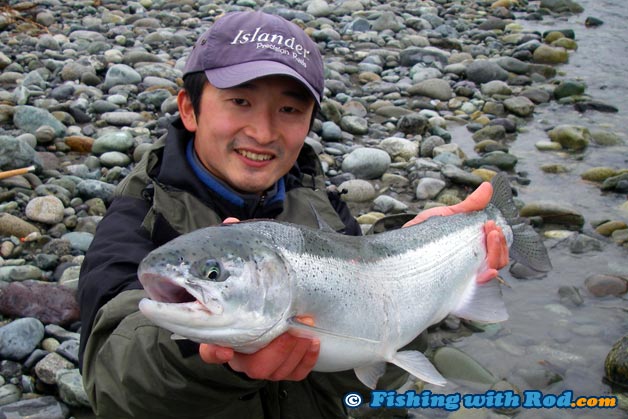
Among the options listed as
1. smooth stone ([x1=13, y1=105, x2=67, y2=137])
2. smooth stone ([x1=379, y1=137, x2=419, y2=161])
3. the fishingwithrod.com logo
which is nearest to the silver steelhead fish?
the fishingwithrod.com logo

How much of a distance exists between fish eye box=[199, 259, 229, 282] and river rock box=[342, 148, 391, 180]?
5408mm

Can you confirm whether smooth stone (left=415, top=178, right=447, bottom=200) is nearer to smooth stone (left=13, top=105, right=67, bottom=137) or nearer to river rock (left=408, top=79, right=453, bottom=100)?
river rock (left=408, top=79, right=453, bottom=100)

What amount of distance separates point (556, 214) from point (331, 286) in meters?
4.80

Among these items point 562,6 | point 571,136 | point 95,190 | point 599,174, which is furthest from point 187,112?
point 562,6

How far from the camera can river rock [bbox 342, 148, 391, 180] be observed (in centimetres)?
749

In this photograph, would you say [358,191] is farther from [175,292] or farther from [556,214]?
[175,292]

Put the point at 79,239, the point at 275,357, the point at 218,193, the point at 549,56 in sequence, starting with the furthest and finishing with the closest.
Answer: the point at 549,56, the point at 79,239, the point at 218,193, the point at 275,357

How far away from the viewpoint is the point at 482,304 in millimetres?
3752

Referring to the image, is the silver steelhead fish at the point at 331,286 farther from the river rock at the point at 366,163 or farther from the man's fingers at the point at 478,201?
the river rock at the point at 366,163

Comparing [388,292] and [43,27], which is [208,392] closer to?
[388,292]

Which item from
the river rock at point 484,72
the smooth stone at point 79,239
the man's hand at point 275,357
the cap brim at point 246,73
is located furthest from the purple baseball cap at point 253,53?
the river rock at point 484,72

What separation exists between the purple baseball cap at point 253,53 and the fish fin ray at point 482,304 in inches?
57.8

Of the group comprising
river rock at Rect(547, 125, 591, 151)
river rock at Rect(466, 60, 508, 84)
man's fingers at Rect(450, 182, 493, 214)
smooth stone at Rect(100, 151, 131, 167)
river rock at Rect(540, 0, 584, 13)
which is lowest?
river rock at Rect(540, 0, 584, 13)

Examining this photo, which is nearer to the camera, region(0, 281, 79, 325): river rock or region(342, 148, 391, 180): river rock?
region(0, 281, 79, 325): river rock
